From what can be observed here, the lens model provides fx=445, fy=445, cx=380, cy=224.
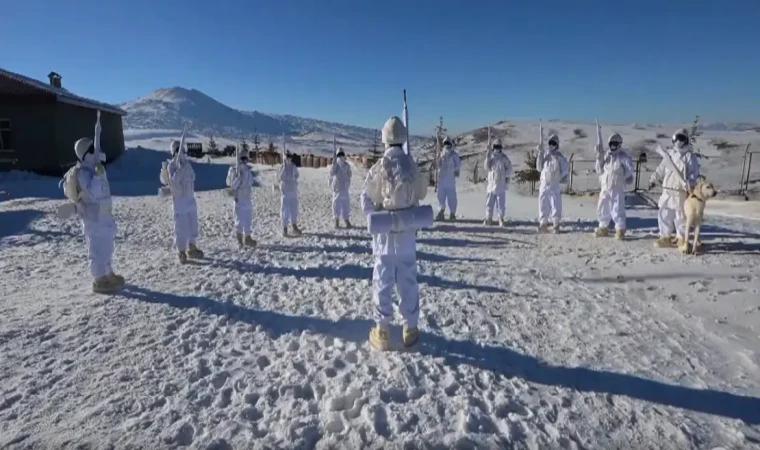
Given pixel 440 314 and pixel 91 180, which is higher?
pixel 91 180

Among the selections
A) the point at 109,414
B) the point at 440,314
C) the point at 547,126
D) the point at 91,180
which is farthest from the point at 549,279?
the point at 547,126

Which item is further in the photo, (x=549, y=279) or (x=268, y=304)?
(x=549, y=279)

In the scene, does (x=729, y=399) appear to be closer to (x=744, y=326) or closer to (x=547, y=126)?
(x=744, y=326)

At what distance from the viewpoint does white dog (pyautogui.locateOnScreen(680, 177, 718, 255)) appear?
7.17m

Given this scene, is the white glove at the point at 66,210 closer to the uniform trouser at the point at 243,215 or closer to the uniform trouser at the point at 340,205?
the uniform trouser at the point at 243,215

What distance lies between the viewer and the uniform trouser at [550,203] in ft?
33.4

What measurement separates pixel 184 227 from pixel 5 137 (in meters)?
20.0

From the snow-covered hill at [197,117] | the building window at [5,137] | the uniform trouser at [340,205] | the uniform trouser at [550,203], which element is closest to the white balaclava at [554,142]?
the uniform trouser at [550,203]

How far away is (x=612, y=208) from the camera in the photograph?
9.41m

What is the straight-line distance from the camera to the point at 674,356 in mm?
4422

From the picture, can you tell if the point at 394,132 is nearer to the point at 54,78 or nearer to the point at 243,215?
the point at 243,215

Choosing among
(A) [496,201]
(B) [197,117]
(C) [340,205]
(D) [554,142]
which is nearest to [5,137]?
(C) [340,205]

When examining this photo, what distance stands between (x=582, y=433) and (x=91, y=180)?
6589 mm

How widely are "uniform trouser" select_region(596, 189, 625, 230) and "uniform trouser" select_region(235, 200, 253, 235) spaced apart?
7.55 m
